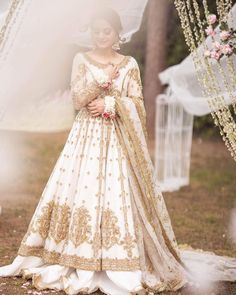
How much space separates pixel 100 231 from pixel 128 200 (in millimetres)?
274

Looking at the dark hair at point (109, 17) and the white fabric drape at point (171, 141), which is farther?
the white fabric drape at point (171, 141)

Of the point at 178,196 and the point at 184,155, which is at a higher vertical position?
the point at 184,155

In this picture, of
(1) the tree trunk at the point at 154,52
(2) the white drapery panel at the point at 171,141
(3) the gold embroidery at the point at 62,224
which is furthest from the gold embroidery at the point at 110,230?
(1) the tree trunk at the point at 154,52

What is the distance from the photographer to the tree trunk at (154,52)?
1430 centimetres

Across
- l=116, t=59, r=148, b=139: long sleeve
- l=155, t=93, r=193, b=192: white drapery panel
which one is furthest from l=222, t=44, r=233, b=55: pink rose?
l=155, t=93, r=193, b=192: white drapery panel

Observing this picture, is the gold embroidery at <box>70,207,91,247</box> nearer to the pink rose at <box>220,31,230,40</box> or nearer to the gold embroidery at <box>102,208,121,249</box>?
the gold embroidery at <box>102,208,121,249</box>

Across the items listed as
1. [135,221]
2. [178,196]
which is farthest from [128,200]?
[178,196]

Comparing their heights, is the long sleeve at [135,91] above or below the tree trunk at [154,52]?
below

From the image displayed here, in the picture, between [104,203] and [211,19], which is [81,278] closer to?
[104,203]

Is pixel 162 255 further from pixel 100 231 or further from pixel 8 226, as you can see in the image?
pixel 8 226

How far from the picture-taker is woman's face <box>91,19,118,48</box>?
14.6 feet

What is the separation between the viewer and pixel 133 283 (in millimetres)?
4238

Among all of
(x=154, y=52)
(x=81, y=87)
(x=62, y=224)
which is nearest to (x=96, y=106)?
(x=81, y=87)

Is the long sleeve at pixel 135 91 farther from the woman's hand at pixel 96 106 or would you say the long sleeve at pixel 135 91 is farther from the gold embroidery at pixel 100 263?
the gold embroidery at pixel 100 263
